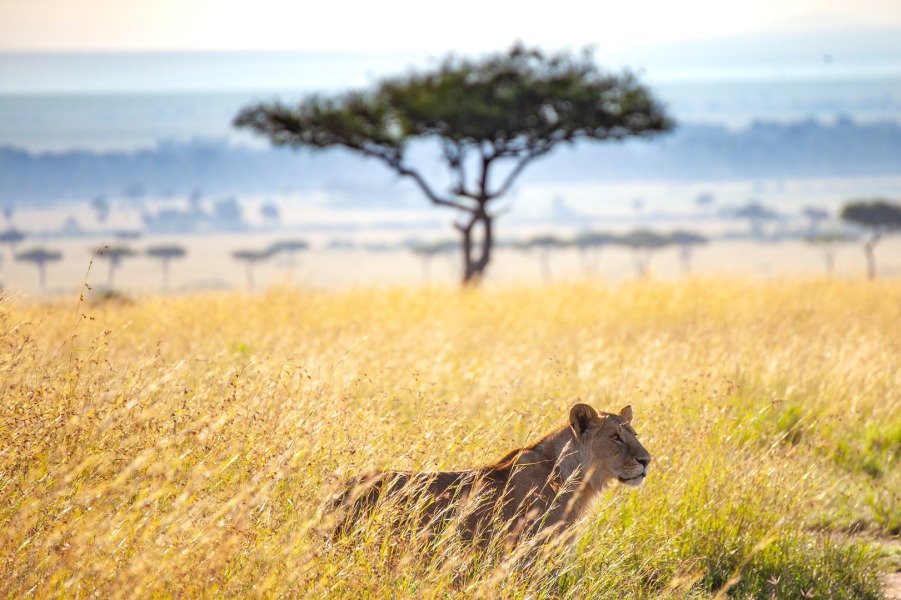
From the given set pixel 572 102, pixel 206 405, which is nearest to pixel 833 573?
pixel 206 405

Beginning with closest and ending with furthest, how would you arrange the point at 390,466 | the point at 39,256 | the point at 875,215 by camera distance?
the point at 390,466 → the point at 875,215 → the point at 39,256

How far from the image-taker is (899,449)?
26.1ft

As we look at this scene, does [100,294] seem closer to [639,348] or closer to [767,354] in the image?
[639,348]

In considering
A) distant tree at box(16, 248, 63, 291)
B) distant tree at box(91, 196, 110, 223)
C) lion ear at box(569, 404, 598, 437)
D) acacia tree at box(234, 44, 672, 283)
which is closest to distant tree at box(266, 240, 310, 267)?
distant tree at box(91, 196, 110, 223)

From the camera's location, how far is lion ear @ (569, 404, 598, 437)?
16.4ft

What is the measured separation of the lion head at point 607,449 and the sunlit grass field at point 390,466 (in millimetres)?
346

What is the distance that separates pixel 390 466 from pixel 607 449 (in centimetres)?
117

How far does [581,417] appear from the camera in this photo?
5.05 metres

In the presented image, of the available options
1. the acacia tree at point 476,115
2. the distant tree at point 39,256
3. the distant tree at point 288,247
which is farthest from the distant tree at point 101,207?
the acacia tree at point 476,115

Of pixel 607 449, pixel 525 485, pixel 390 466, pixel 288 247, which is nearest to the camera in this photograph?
pixel 525 485

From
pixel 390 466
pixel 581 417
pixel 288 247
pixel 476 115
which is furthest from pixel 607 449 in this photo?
pixel 288 247

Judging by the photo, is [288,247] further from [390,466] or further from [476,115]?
[390,466]

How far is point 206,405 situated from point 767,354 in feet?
20.6

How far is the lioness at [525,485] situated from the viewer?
181 inches
